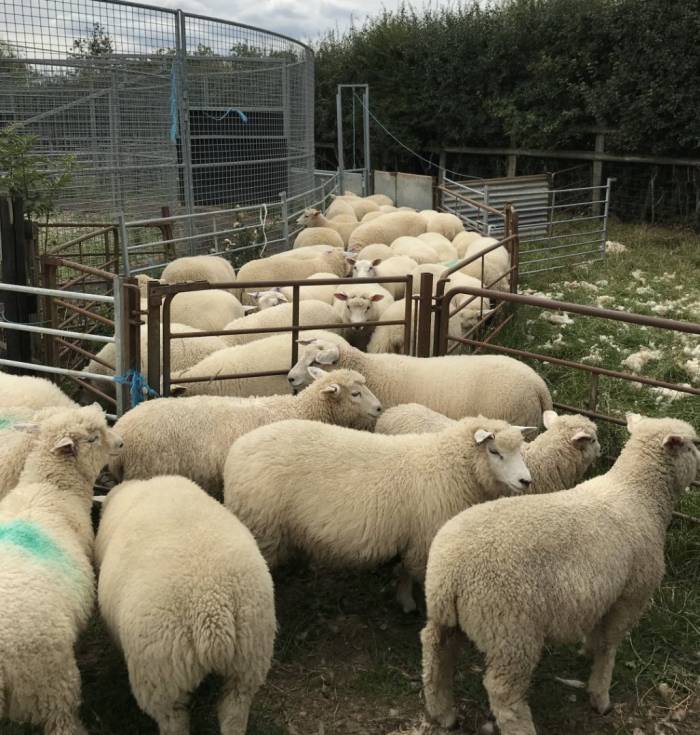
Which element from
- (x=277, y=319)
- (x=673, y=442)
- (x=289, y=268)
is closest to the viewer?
(x=673, y=442)

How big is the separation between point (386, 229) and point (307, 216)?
47.5 inches

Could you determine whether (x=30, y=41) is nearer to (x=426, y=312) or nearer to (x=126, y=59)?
(x=126, y=59)

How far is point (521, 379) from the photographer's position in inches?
200

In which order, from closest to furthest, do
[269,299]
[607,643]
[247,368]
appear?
[607,643] → [247,368] → [269,299]

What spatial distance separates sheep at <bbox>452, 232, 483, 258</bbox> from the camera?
1052 cm

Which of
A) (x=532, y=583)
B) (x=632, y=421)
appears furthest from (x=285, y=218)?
(x=532, y=583)

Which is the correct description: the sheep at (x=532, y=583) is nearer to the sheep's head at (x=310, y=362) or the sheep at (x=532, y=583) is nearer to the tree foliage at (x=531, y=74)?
the sheep's head at (x=310, y=362)

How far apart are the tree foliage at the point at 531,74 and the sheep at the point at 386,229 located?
21.1 ft

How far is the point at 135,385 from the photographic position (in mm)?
4867

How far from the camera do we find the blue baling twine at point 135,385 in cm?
486

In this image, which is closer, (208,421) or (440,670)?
(440,670)

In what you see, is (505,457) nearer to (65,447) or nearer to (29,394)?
(65,447)

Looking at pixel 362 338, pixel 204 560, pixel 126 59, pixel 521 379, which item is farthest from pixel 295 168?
pixel 204 560

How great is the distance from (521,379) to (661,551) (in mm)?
1813
